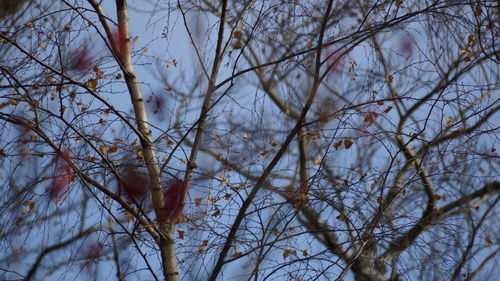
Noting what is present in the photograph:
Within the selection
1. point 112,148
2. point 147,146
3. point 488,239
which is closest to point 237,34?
point 147,146

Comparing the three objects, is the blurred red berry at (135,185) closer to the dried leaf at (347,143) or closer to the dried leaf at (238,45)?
the dried leaf at (238,45)

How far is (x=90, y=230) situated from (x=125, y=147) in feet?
1.38

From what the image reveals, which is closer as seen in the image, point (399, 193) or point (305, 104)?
point (305, 104)

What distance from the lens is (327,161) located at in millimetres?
2457

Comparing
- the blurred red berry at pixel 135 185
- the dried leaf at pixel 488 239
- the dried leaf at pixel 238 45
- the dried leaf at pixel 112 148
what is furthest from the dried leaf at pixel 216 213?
the dried leaf at pixel 488 239

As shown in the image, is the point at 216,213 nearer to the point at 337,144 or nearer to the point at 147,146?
the point at 147,146

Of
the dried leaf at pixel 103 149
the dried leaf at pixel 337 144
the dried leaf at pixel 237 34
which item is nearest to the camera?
the dried leaf at pixel 337 144

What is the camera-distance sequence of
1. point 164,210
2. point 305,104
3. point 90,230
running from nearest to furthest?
point 305,104 → point 90,230 → point 164,210

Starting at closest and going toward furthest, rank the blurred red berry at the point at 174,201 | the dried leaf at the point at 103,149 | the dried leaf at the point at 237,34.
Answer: the blurred red berry at the point at 174,201
the dried leaf at the point at 103,149
the dried leaf at the point at 237,34

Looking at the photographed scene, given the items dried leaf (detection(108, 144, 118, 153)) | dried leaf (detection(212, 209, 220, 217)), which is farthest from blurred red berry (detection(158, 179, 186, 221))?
dried leaf (detection(108, 144, 118, 153))

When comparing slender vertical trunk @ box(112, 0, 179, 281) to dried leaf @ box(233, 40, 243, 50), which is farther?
dried leaf @ box(233, 40, 243, 50)

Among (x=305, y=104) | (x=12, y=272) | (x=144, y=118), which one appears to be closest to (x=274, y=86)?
(x=305, y=104)

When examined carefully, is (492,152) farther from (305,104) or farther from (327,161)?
(305,104)

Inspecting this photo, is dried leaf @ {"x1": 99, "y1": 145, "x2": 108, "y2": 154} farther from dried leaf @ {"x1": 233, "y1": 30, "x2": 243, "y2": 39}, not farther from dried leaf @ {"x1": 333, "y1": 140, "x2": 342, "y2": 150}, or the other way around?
dried leaf @ {"x1": 333, "y1": 140, "x2": 342, "y2": 150}
